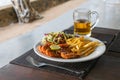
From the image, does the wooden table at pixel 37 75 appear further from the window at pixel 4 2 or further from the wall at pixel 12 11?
the window at pixel 4 2

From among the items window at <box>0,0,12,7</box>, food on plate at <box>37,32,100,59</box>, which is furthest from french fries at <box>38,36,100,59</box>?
window at <box>0,0,12,7</box>

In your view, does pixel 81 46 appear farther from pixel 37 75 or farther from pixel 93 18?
pixel 93 18

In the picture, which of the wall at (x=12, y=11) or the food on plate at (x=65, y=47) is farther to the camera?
the wall at (x=12, y=11)

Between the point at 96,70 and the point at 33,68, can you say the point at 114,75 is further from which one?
the point at 33,68

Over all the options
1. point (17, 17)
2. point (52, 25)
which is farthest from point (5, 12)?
point (52, 25)

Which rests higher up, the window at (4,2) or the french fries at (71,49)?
the french fries at (71,49)

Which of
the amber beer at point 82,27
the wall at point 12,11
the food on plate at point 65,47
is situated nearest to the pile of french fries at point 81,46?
the food on plate at point 65,47

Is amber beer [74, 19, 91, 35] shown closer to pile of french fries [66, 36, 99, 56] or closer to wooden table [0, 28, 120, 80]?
pile of french fries [66, 36, 99, 56]

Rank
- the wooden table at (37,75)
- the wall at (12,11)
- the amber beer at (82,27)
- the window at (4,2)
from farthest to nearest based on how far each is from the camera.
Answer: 1. the window at (4,2)
2. the wall at (12,11)
3. the amber beer at (82,27)
4. the wooden table at (37,75)

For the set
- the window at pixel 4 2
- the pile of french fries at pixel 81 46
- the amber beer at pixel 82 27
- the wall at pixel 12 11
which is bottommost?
the wall at pixel 12 11
